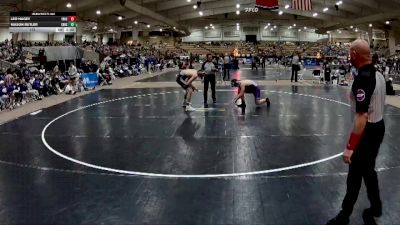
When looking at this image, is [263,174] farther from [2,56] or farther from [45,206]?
[2,56]

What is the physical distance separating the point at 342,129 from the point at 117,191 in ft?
20.8

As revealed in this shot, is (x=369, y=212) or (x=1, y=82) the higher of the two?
(x=1, y=82)

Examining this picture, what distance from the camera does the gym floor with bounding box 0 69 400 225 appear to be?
511 cm

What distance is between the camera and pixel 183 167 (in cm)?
714

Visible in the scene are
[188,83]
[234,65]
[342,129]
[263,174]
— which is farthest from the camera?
[234,65]

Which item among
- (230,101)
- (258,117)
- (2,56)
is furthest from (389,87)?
(2,56)

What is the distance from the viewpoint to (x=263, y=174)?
666 cm

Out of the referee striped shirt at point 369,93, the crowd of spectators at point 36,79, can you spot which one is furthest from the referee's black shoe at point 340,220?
the crowd of spectators at point 36,79

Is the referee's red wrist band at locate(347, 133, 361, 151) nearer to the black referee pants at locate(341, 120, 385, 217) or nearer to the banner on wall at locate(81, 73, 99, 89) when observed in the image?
the black referee pants at locate(341, 120, 385, 217)

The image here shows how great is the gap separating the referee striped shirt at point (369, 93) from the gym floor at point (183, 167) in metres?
1.22
